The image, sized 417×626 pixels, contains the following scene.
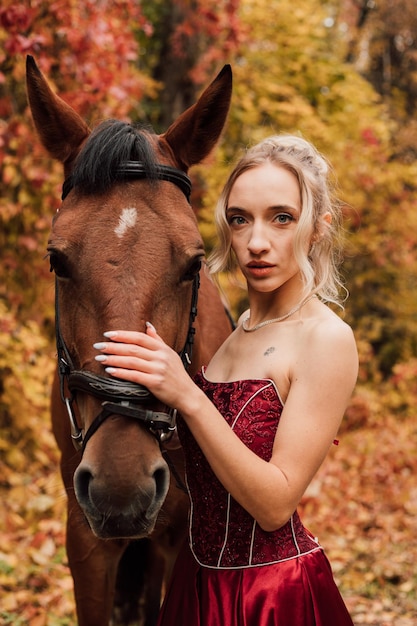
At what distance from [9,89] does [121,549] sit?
Result: 436 centimetres

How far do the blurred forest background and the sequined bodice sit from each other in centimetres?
100

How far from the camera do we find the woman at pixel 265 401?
181 centimetres

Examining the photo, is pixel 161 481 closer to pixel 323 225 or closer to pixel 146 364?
pixel 146 364

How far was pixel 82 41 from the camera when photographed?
548cm

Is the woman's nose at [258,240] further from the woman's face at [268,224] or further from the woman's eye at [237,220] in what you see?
the woman's eye at [237,220]

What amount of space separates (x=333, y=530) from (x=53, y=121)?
16.0 feet

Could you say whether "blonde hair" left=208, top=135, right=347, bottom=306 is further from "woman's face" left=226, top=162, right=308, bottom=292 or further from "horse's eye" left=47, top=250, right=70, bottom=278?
"horse's eye" left=47, top=250, right=70, bottom=278

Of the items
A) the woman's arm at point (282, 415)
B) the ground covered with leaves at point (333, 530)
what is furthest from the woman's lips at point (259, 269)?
the ground covered with leaves at point (333, 530)

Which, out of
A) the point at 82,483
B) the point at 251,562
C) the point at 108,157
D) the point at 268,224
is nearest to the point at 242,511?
the point at 251,562

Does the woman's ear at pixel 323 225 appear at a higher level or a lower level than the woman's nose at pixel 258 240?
higher

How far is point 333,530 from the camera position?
20.2 feet

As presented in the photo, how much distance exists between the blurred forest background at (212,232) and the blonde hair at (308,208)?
387 mm

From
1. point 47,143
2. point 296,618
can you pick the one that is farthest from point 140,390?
point 47,143

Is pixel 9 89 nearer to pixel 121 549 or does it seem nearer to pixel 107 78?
pixel 107 78
